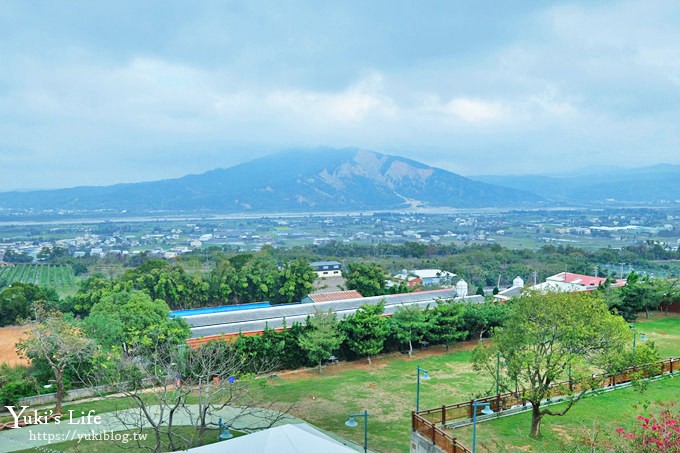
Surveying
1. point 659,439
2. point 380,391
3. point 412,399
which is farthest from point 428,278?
point 659,439

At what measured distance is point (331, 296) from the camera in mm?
30047

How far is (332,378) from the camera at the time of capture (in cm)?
1806

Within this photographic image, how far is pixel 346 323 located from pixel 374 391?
3.64m

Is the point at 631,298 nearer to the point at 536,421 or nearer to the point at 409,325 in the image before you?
the point at 409,325

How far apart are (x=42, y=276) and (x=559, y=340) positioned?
2108 inches

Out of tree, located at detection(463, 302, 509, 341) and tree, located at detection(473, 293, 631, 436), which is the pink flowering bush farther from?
tree, located at detection(463, 302, 509, 341)

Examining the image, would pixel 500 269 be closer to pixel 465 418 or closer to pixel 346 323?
pixel 346 323

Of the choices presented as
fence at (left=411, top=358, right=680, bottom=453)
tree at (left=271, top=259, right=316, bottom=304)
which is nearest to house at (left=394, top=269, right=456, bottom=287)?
tree at (left=271, top=259, right=316, bottom=304)

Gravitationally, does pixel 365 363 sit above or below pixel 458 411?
below

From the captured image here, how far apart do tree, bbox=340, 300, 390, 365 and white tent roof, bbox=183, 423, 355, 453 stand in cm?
987

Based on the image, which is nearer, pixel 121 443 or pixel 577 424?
pixel 577 424

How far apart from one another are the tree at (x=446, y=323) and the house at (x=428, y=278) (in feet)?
64.2

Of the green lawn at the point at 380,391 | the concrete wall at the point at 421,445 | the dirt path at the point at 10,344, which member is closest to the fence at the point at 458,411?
the concrete wall at the point at 421,445

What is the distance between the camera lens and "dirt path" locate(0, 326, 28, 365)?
20.4 metres
